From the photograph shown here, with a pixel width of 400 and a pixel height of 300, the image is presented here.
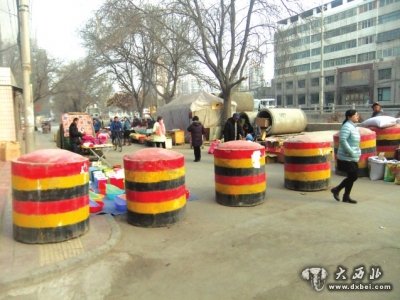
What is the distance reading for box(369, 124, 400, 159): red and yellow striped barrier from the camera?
10688mm

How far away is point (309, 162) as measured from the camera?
829 cm

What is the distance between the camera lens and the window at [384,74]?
229ft

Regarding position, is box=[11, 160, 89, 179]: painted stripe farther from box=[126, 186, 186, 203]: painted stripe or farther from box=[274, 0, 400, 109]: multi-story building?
box=[274, 0, 400, 109]: multi-story building

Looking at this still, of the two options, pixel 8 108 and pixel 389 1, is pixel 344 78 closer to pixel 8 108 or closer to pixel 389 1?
pixel 389 1

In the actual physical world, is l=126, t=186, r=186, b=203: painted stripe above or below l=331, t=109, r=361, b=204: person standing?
below

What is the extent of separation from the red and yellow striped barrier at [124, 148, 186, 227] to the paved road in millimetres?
176

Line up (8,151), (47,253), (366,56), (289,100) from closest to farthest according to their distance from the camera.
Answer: (47,253), (8,151), (366,56), (289,100)

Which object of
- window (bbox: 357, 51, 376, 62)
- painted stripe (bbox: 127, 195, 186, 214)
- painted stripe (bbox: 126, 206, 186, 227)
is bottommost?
painted stripe (bbox: 126, 206, 186, 227)

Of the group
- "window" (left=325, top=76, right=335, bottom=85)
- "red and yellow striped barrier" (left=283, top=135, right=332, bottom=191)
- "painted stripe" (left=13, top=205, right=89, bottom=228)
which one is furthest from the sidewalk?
"window" (left=325, top=76, right=335, bottom=85)

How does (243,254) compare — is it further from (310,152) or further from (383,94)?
(383,94)

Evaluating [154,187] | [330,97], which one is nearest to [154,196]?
[154,187]

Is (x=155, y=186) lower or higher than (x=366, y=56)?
lower

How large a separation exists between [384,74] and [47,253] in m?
75.6

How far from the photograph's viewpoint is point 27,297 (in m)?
4.02
